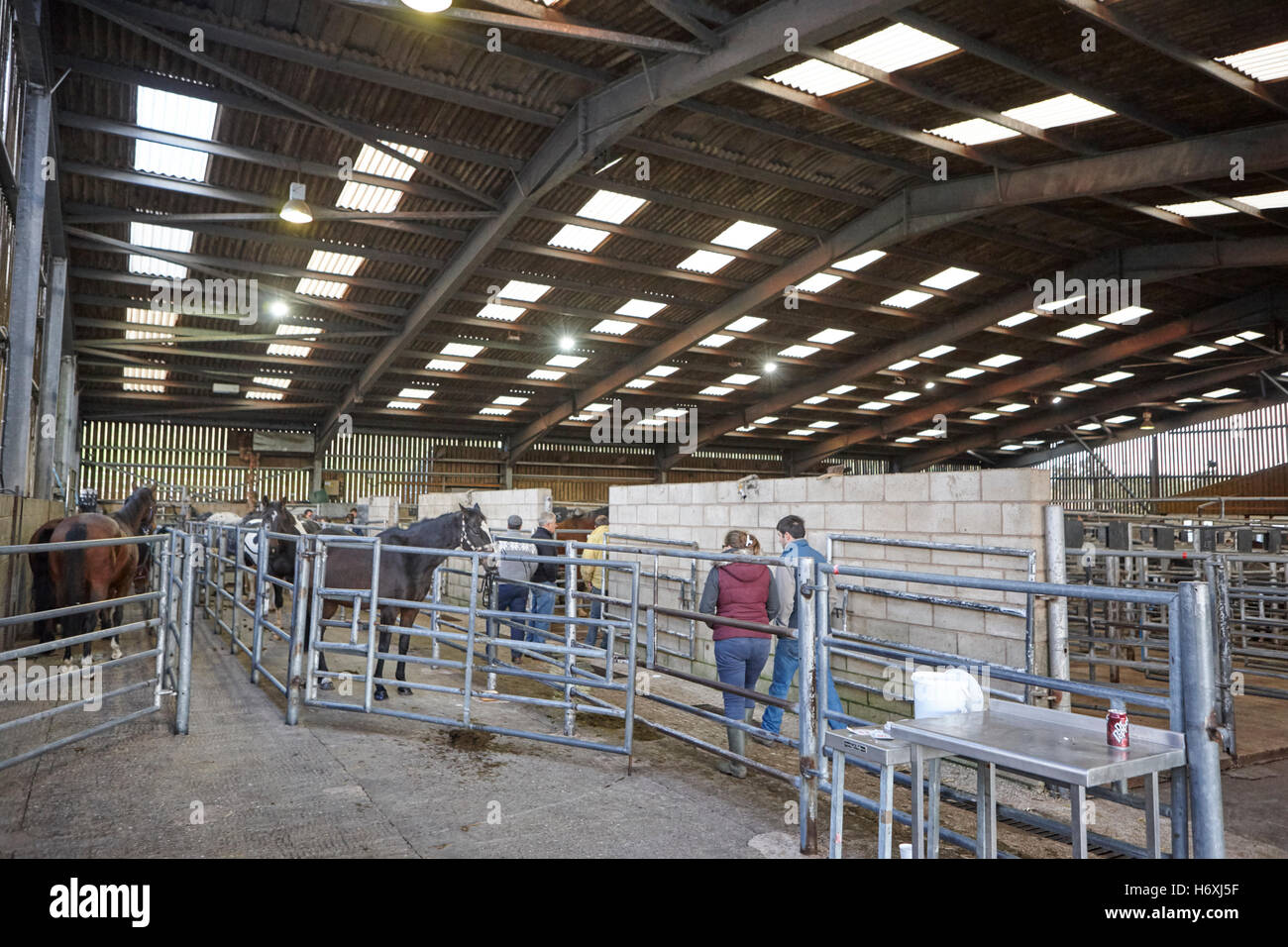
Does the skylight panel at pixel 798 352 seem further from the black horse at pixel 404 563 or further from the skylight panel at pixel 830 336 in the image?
the black horse at pixel 404 563

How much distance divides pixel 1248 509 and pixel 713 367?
19.3 meters

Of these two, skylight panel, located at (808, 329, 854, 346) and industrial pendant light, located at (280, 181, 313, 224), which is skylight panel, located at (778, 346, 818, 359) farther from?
Answer: industrial pendant light, located at (280, 181, 313, 224)

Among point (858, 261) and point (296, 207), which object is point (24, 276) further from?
point (858, 261)

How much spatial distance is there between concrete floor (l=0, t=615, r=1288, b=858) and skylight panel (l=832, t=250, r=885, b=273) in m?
12.4

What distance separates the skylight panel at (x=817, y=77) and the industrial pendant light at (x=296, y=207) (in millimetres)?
6999

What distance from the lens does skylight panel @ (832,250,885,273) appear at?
54.2 feet

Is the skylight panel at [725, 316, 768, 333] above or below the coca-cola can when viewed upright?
above

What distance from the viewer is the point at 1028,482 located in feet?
21.1

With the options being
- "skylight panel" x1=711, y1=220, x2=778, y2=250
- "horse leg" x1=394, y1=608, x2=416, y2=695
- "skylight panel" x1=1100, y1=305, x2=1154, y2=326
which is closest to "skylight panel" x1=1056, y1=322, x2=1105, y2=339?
"skylight panel" x1=1100, y1=305, x2=1154, y2=326

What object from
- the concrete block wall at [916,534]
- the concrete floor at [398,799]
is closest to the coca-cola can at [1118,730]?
the concrete floor at [398,799]

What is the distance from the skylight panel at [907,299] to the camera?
1914 cm
